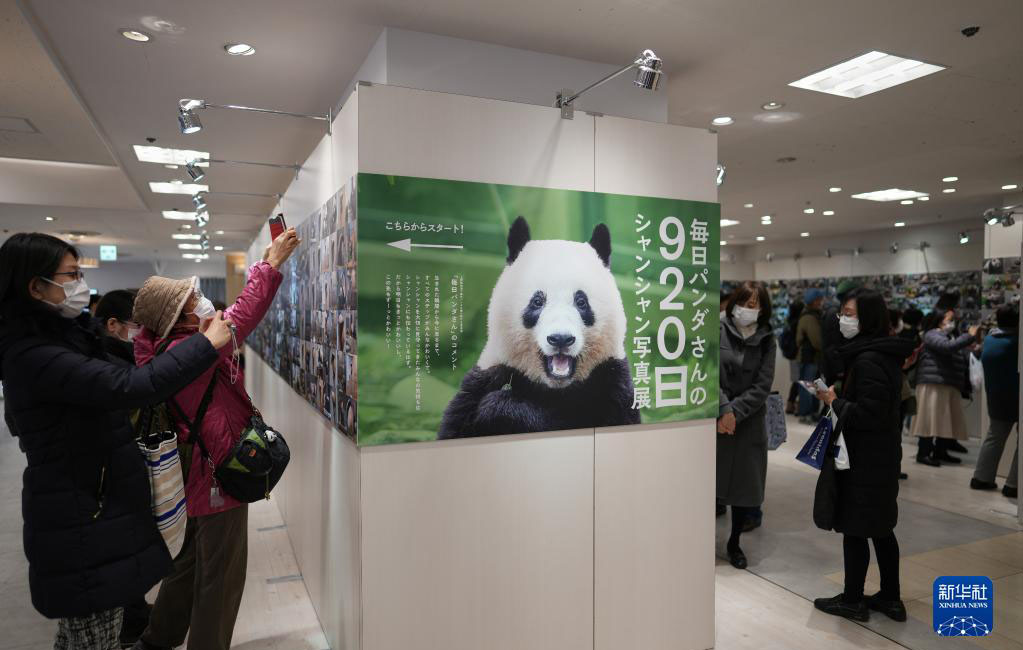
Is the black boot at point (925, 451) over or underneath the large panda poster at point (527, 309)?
underneath

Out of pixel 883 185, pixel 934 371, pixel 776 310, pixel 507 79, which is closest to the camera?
pixel 507 79

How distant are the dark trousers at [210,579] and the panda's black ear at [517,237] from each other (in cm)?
144

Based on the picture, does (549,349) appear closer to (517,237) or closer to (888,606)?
(517,237)

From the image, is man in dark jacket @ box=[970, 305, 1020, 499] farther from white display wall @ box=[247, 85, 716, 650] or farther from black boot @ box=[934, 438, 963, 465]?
white display wall @ box=[247, 85, 716, 650]

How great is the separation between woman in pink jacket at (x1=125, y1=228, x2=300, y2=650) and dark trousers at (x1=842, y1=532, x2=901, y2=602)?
270 cm

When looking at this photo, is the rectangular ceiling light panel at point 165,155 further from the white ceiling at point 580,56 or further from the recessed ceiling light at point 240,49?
the recessed ceiling light at point 240,49

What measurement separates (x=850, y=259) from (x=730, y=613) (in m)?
9.33

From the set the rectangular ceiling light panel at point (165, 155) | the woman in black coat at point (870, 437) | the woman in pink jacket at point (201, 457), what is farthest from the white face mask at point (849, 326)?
the rectangular ceiling light panel at point (165, 155)

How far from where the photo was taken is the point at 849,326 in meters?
3.20

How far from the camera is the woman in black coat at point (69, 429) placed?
5.52 ft

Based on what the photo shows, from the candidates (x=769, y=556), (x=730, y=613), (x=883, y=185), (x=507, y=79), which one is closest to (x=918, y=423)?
(x=883, y=185)

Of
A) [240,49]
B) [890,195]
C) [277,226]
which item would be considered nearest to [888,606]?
[277,226]

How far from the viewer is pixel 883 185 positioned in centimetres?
688

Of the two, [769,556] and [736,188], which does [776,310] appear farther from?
[769,556]
